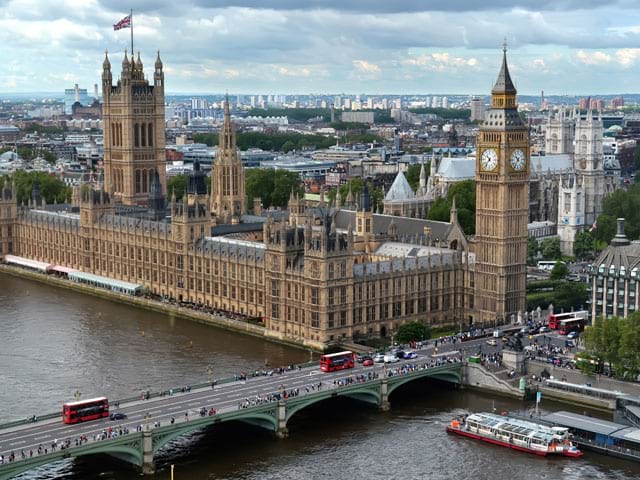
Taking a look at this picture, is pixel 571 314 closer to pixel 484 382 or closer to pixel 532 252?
pixel 484 382

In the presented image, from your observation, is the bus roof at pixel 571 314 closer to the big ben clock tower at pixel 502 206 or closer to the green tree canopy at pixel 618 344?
the big ben clock tower at pixel 502 206

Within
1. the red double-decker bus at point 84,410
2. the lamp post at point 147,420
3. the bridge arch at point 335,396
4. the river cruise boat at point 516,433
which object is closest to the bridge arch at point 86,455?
the lamp post at point 147,420

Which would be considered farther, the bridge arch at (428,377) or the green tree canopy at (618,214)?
the green tree canopy at (618,214)

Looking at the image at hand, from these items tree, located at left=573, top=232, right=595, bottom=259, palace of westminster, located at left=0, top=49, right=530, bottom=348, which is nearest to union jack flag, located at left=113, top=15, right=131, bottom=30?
palace of westminster, located at left=0, top=49, right=530, bottom=348

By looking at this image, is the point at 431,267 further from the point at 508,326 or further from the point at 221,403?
the point at 221,403

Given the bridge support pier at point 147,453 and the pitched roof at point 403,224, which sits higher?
the pitched roof at point 403,224
